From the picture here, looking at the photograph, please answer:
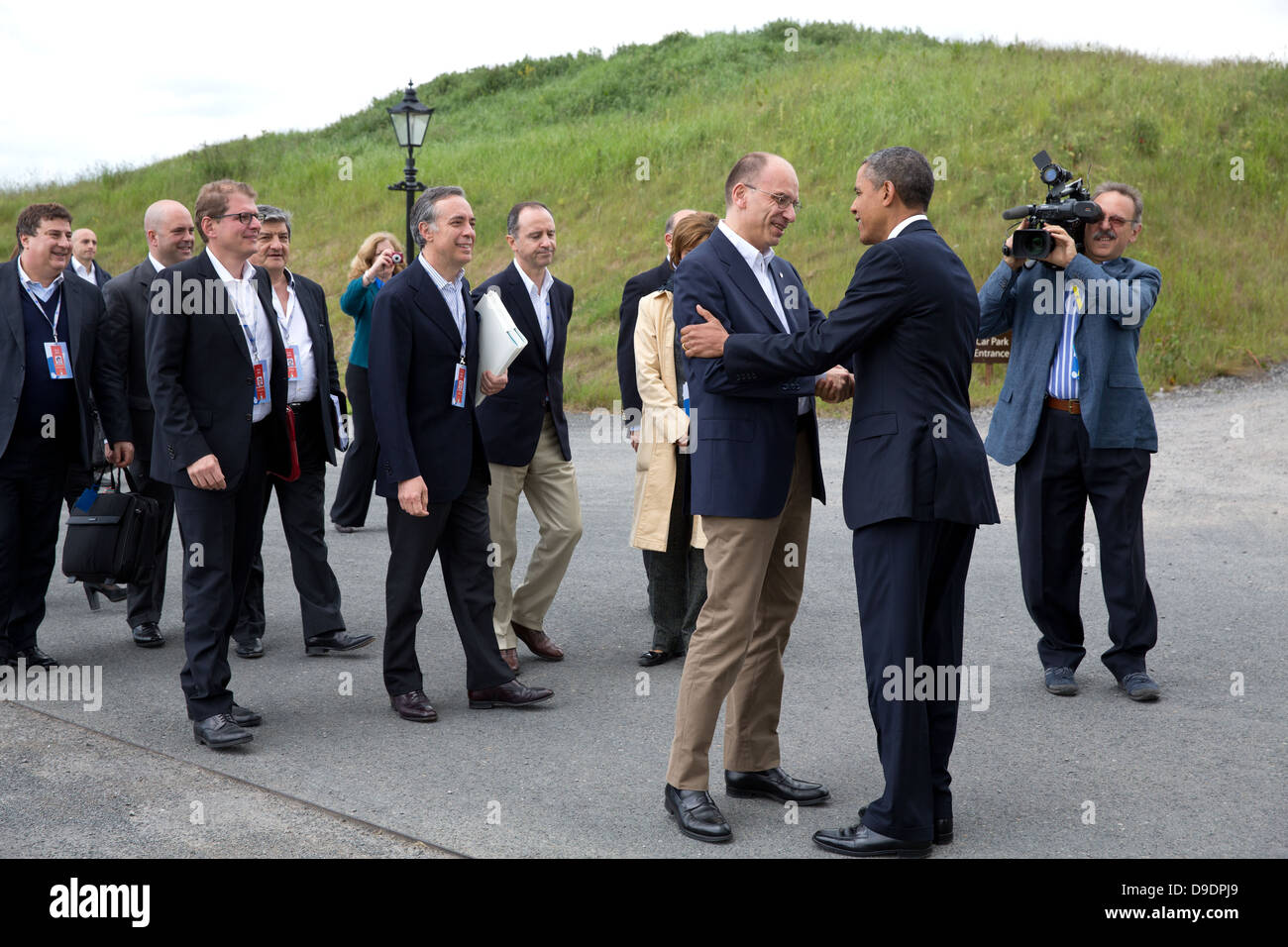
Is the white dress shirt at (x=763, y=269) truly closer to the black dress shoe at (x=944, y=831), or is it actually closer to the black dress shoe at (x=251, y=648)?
the black dress shoe at (x=944, y=831)

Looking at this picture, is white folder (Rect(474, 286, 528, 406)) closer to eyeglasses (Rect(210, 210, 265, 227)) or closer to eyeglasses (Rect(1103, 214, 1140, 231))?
eyeglasses (Rect(210, 210, 265, 227))

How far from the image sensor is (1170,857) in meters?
3.83

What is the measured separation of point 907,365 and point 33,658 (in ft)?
15.6

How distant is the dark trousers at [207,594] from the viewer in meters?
5.03

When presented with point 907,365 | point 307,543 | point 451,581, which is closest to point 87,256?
point 307,543

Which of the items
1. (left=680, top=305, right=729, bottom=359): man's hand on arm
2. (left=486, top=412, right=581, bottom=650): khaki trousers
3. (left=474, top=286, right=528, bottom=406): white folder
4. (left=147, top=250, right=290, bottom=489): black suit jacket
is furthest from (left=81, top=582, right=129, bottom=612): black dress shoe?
(left=680, top=305, right=729, bottom=359): man's hand on arm

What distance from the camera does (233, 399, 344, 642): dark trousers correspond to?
21.0ft

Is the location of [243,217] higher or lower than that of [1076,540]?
higher

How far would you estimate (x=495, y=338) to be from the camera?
5.61 meters

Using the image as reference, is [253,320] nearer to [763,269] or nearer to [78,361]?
[78,361]

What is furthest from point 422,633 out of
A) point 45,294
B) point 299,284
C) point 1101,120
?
point 1101,120

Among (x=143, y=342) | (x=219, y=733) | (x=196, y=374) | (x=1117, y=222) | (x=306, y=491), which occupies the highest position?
(x=1117, y=222)

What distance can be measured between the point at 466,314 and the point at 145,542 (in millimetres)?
2088
